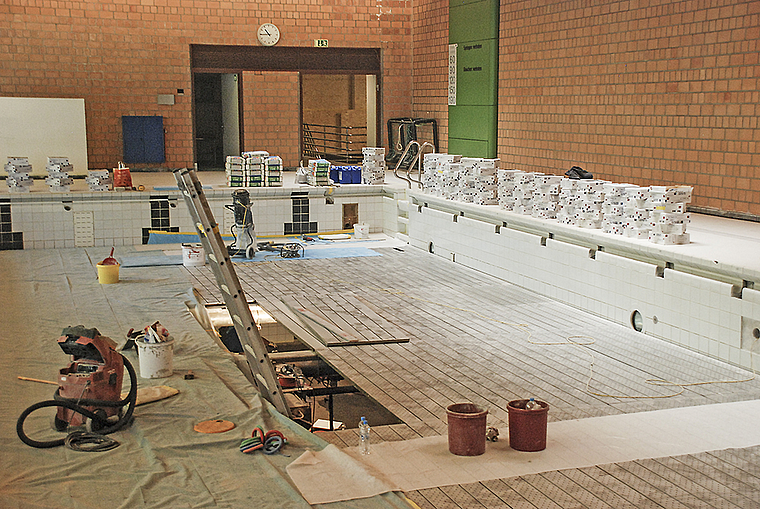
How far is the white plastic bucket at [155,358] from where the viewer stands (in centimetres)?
494

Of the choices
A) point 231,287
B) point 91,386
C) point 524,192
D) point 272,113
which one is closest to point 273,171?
point 272,113

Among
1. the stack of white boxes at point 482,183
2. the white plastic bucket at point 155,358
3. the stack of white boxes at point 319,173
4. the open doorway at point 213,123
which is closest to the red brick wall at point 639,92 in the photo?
the stack of white boxes at point 482,183

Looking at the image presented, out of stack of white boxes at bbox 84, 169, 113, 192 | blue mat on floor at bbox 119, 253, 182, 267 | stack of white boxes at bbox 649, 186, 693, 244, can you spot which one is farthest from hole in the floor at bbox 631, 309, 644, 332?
stack of white boxes at bbox 84, 169, 113, 192

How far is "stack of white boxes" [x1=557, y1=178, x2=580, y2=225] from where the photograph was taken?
7.32 meters

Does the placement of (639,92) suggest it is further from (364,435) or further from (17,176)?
(17,176)

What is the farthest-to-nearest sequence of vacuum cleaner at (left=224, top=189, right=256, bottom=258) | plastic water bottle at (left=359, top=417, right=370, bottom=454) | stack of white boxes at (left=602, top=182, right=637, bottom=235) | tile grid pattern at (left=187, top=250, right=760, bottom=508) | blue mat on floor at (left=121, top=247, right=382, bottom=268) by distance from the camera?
1. vacuum cleaner at (left=224, top=189, right=256, bottom=258)
2. blue mat on floor at (left=121, top=247, right=382, bottom=268)
3. stack of white boxes at (left=602, top=182, right=637, bottom=235)
4. plastic water bottle at (left=359, top=417, right=370, bottom=454)
5. tile grid pattern at (left=187, top=250, right=760, bottom=508)

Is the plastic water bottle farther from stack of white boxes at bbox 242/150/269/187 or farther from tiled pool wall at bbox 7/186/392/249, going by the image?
stack of white boxes at bbox 242/150/269/187

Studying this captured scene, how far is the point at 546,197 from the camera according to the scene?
25.5ft

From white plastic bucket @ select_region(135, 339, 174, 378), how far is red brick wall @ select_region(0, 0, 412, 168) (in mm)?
9835

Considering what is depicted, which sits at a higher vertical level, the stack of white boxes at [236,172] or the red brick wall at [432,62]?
the red brick wall at [432,62]

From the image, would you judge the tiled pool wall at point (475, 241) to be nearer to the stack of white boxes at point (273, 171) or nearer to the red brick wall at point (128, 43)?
the stack of white boxes at point (273, 171)

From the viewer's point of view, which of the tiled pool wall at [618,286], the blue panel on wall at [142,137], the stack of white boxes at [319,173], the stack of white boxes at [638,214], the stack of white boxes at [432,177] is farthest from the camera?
the blue panel on wall at [142,137]

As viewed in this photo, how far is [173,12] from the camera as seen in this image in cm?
1399

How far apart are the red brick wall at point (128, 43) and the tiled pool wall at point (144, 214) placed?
3925 millimetres
